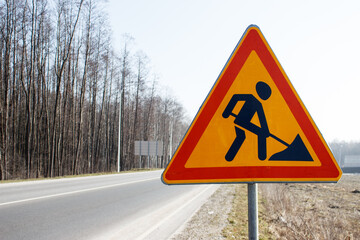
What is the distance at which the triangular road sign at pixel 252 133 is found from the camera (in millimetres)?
1848

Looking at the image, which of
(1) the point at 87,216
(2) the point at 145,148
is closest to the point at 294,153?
(1) the point at 87,216

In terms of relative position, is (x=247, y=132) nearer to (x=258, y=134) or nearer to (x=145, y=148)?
(x=258, y=134)

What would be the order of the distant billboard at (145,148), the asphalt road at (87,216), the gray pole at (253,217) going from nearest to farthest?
the gray pole at (253,217), the asphalt road at (87,216), the distant billboard at (145,148)

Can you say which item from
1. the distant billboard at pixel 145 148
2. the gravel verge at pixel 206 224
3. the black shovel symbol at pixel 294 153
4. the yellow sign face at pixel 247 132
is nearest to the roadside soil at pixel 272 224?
the gravel verge at pixel 206 224

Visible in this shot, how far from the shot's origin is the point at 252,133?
6.12 ft

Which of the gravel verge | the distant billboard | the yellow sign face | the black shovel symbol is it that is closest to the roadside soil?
the gravel verge

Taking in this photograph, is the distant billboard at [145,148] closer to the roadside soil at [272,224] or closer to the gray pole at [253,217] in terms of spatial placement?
the roadside soil at [272,224]

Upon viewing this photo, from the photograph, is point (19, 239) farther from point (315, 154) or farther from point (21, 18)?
point (21, 18)

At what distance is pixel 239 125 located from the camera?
6.18 feet

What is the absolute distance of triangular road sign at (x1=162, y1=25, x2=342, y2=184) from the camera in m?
1.85

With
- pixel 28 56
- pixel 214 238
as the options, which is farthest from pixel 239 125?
pixel 28 56

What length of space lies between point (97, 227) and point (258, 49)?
5599 mm

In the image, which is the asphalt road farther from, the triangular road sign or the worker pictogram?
the worker pictogram

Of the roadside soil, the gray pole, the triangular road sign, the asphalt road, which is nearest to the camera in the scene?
the gray pole
